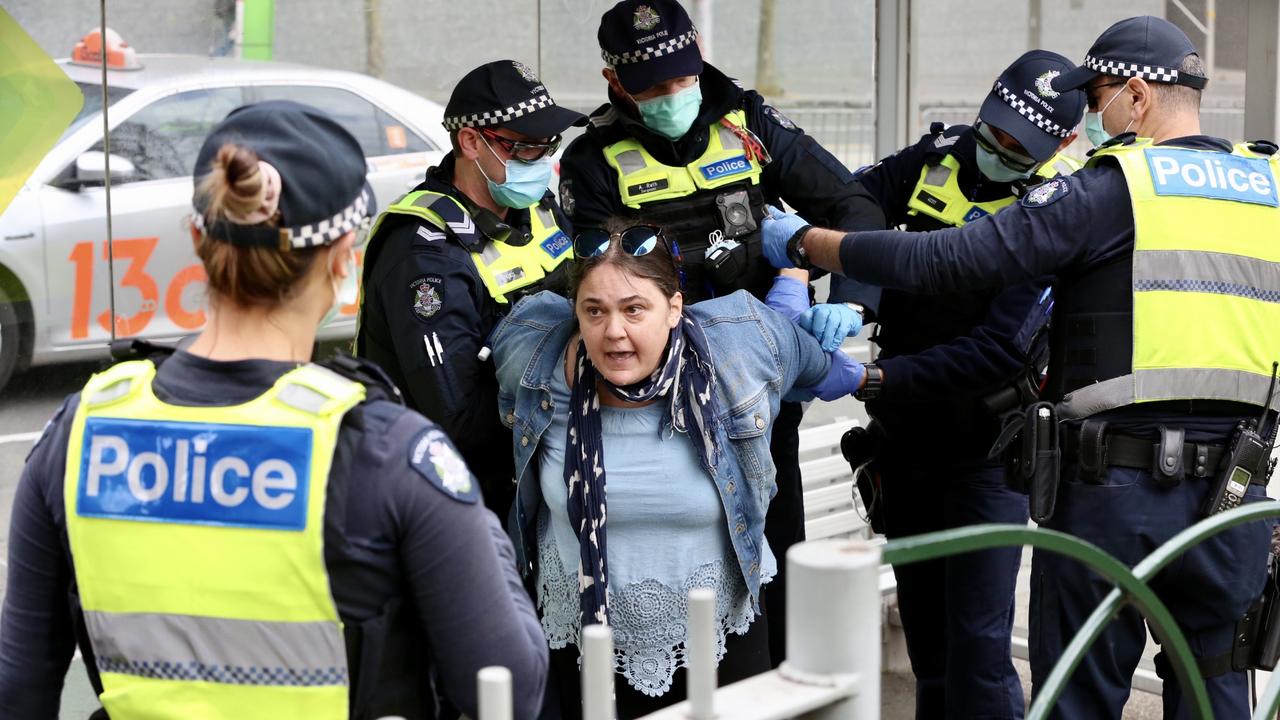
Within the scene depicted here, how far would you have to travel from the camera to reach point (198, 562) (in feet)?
5.04

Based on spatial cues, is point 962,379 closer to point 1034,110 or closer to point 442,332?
point 1034,110

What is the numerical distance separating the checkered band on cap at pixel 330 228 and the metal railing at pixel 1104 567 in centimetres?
70

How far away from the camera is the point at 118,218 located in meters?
3.76

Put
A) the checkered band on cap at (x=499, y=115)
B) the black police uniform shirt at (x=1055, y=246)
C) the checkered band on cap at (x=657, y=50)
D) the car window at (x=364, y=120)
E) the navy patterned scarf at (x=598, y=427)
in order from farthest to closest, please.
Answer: the car window at (x=364, y=120)
the checkered band on cap at (x=657, y=50)
the checkered band on cap at (x=499, y=115)
the black police uniform shirt at (x=1055, y=246)
the navy patterned scarf at (x=598, y=427)

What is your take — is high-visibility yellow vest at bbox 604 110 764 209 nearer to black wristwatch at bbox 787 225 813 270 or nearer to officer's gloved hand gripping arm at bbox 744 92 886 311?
officer's gloved hand gripping arm at bbox 744 92 886 311

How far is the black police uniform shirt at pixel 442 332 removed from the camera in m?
2.90

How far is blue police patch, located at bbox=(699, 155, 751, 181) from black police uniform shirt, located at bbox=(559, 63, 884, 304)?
48 mm

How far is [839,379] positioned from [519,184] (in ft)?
2.77

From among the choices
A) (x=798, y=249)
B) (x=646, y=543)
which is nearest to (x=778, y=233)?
(x=798, y=249)

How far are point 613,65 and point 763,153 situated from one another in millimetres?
427

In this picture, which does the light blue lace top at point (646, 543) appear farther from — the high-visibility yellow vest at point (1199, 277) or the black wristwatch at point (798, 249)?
the high-visibility yellow vest at point (1199, 277)

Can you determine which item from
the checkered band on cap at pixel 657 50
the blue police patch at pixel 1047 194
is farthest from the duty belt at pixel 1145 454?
the checkered band on cap at pixel 657 50

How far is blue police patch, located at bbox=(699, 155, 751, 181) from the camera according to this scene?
11.3 feet

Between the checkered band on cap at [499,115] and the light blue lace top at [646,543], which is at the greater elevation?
the checkered band on cap at [499,115]
